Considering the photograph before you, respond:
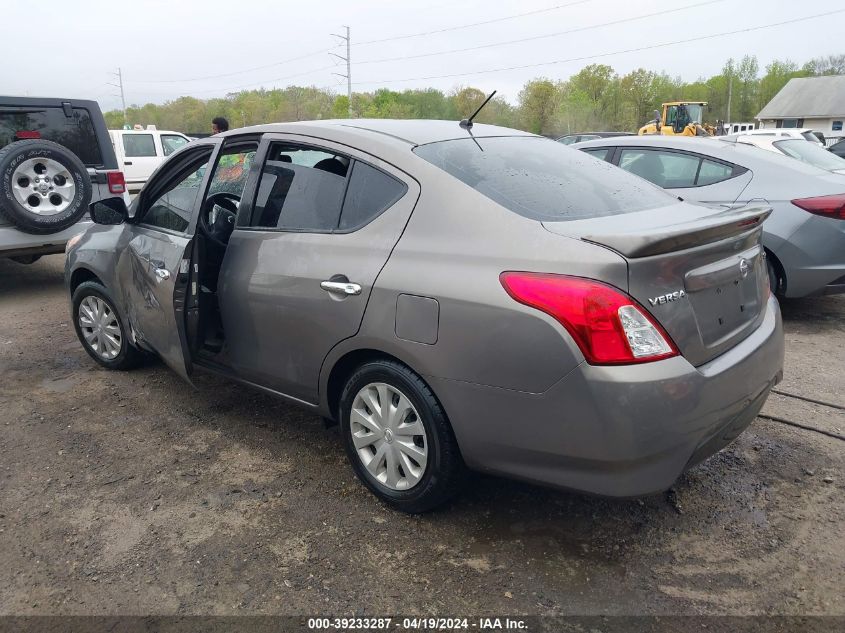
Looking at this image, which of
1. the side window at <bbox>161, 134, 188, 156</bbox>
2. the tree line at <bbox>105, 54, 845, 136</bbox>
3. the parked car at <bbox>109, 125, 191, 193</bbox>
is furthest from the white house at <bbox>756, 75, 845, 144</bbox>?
the parked car at <bbox>109, 125, 191, 193</bbox>

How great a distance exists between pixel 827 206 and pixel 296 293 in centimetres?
421

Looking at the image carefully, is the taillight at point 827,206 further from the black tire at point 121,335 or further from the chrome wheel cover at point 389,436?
the black tire at point 121,335

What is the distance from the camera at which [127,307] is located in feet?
13.6

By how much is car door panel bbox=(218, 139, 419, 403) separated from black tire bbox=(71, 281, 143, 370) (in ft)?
4.50

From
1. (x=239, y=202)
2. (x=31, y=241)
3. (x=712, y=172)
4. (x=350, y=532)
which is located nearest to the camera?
(x=350, y=532)

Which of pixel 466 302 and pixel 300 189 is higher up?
pixel 300 189

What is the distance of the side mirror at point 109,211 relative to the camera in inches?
161

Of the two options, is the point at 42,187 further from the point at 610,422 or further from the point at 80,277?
the point at 610,422

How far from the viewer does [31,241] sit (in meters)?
6.50

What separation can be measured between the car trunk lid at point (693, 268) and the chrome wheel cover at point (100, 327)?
3.38 meters

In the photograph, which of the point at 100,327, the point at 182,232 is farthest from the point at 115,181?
the point at 182,232

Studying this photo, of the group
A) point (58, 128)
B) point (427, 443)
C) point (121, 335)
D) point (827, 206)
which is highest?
point (58, 128)

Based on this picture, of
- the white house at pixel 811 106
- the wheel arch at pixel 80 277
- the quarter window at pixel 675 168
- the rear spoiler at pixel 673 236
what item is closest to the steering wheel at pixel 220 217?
the wheel arch at pixel 80 277

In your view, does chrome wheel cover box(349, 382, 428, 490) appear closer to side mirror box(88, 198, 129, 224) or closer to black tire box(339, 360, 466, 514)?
black tire box(339, 360, 466, 514)
